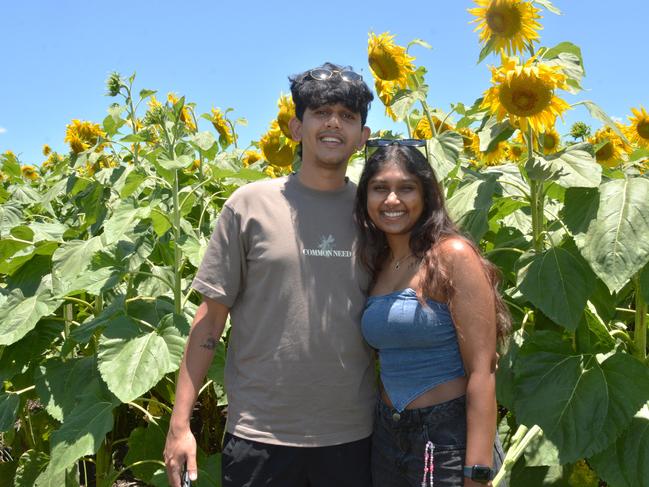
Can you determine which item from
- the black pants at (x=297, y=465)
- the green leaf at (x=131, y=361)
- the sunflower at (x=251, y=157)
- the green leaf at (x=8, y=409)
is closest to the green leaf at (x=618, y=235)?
the black pants at (x=297, y=465)

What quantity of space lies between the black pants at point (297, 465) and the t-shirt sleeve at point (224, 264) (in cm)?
40

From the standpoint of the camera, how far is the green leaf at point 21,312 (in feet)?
9.18

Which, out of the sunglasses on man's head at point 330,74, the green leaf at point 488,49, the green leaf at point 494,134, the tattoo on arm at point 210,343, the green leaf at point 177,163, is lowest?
the tattoo on arm at point 210,343

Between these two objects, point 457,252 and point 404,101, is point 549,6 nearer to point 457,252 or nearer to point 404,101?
point 404,101

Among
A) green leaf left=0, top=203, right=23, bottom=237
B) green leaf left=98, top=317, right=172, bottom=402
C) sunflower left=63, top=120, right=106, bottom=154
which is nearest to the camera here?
green leaf left=98, top=317, right=172, bottom=402

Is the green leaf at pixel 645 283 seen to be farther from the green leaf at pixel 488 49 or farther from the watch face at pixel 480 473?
the green leaf at pixel 488 49

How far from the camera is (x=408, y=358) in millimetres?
1912

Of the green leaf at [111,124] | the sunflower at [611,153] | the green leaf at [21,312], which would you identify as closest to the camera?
the green leaf at [21,312]

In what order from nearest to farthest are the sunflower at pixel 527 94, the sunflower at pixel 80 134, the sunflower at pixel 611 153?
the sunflower at pixel 527 94
the sunflower at pixel 611 153
the sunflower at pixel 80 134

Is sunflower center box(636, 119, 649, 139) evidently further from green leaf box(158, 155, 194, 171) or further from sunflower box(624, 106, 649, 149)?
green leaf box(158, 155, 194, 171)

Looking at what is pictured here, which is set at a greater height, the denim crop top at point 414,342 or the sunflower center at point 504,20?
the sunflower center at point 504,20

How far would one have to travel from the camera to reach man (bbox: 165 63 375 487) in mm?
2010

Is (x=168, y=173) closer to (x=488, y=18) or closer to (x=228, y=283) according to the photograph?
(x=228, y=283)

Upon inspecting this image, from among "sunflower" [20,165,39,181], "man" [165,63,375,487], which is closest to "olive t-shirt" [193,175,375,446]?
"man" [165,63,375,487]
